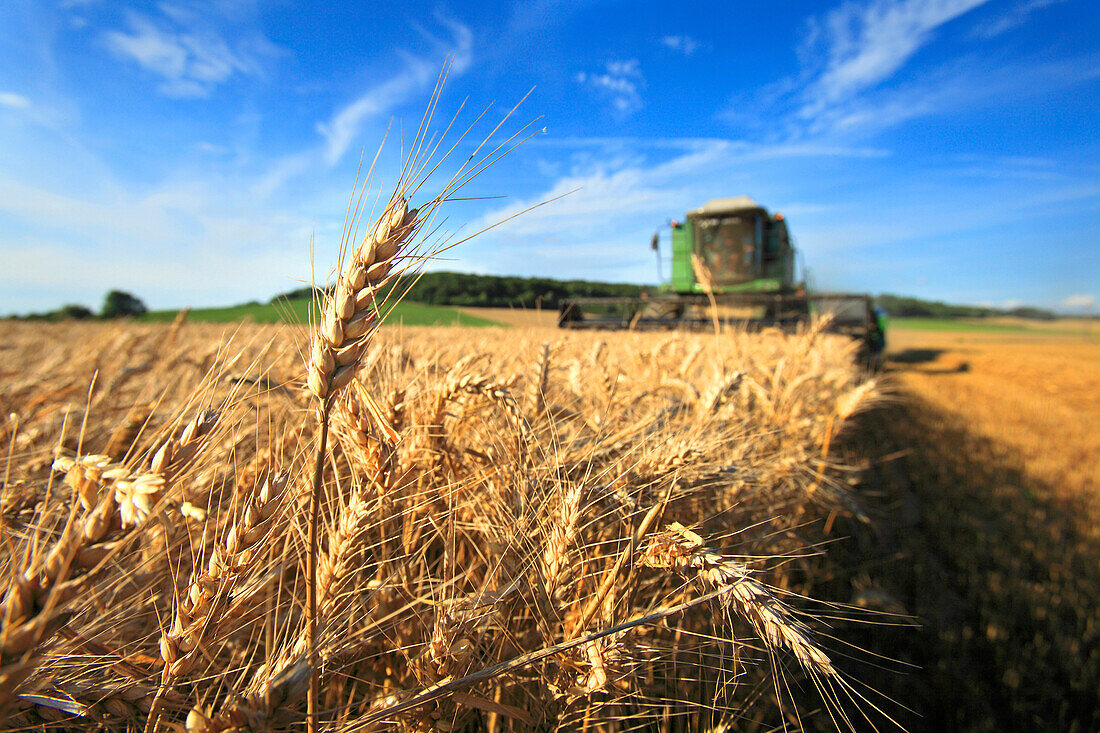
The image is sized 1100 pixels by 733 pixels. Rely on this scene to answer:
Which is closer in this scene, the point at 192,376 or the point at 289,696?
the point at 289,696

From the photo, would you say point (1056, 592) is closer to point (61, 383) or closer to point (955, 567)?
point (955, 567)

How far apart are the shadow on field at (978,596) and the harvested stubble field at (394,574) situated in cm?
39

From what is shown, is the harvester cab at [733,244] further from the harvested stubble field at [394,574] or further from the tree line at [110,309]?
the tree line at [110,309]

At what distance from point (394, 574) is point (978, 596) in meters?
3.00

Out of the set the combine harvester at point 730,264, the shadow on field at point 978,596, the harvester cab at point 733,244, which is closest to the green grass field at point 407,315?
the shadow on field at point 978,596

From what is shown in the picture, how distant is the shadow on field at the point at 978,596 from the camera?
1.84 metres

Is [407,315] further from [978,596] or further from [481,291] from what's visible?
[978,596]

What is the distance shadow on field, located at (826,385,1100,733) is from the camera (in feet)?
6.05

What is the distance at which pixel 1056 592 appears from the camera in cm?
256

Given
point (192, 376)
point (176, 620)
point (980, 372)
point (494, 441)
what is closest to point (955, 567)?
point (494, 441)

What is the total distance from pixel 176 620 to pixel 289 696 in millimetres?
202

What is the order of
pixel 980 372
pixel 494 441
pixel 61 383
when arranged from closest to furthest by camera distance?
pixel 494 441 < pixel 61 383 < pixel 980 372

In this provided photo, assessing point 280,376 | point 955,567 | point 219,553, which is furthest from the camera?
point 955,567

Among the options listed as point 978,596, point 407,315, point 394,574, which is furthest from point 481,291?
point 978,596
